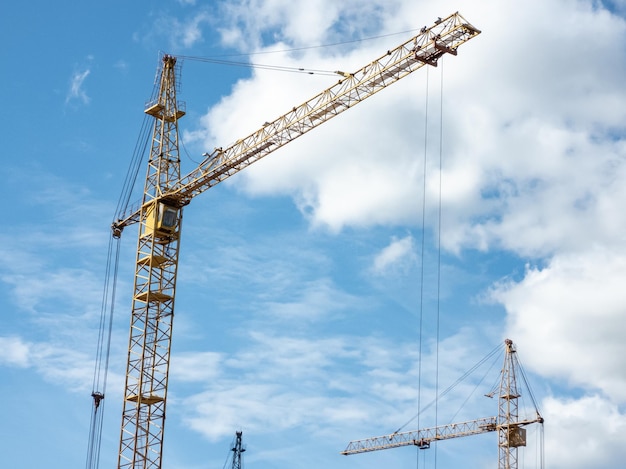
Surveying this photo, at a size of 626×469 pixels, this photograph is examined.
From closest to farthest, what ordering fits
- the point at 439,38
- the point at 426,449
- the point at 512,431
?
the point at 439,38 < the point at 512,431 < the point at 426,449

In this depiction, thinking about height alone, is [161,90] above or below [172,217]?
above

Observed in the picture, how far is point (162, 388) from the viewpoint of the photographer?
83125 millimetres

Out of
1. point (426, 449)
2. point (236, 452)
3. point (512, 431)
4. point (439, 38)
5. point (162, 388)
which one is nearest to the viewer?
point (439, 38)

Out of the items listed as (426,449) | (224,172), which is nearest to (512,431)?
(426,449)

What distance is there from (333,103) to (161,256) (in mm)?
16730

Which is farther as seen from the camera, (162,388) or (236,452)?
(236,452)

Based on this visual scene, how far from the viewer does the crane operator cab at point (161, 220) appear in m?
84.8

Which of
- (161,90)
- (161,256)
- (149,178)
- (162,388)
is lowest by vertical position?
(162,388)

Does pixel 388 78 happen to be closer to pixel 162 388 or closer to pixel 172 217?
pixel 172 217

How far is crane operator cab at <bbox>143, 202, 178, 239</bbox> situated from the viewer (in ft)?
278

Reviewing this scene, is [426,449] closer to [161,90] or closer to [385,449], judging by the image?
[385,449]

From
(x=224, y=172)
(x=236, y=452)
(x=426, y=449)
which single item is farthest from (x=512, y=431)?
(x=224, y=172)

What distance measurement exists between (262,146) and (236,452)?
50109 mm

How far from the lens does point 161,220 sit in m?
85.0
